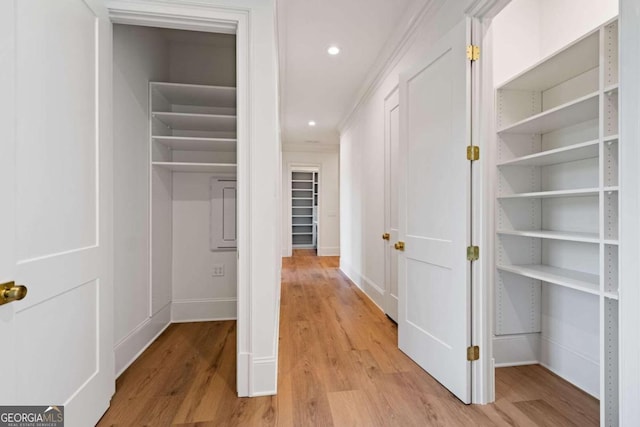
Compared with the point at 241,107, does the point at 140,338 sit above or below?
below

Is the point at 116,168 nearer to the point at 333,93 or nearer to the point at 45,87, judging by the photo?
the point at 45,87

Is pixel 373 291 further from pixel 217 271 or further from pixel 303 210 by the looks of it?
pixel 303 210

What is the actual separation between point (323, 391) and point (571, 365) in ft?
5.32

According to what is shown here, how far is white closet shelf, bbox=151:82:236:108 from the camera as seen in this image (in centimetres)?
252

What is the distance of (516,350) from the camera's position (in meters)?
2.13

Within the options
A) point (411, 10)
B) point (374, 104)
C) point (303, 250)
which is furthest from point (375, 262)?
point (303, 250)

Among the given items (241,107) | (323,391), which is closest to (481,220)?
(323,391)

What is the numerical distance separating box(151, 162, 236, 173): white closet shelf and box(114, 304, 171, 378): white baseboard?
1.30 meters

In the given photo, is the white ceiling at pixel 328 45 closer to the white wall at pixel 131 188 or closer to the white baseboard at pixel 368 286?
the white wall at pixel 131 188

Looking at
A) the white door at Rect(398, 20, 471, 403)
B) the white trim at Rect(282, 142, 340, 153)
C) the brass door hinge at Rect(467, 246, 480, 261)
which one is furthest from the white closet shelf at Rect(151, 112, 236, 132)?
the white trim at Rect(282, 142, 340, 153)

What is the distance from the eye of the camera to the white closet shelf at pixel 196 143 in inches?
98.8

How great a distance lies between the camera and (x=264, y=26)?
173cm

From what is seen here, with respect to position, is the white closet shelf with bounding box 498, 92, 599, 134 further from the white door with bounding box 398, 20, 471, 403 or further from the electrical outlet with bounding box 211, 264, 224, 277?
the electrical outlet with bounding box 211, 264, 224, 277

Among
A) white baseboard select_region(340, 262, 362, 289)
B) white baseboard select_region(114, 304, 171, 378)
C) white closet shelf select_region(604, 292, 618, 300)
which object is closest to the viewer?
white closet shelf select_region(604, 292, 618, 300)
